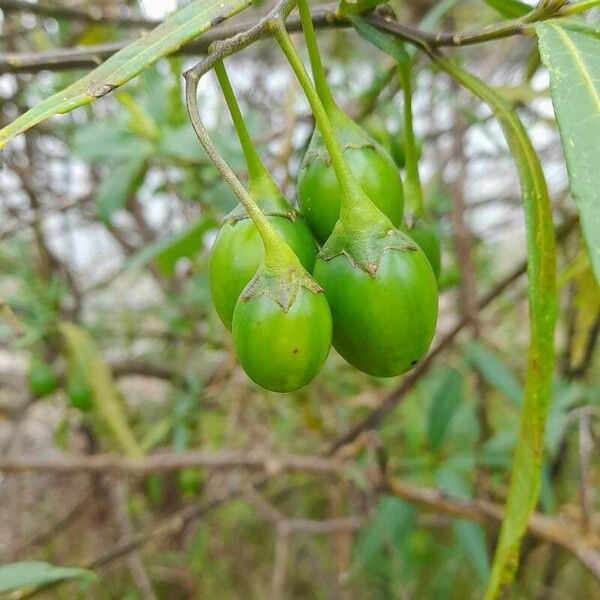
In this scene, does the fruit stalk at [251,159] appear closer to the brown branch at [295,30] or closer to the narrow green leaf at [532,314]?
the brown branch at [295,30]

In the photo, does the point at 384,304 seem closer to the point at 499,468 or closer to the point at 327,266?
the point at 327,266

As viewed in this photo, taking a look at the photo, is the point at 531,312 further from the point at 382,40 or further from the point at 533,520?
the point at 533,520

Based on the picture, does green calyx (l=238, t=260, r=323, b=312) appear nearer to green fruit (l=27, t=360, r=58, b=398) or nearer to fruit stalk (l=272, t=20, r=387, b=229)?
fruit stalk (l=272, t=20, r=387, b=229)

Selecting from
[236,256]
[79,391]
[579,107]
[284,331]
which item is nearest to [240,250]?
[236,256]

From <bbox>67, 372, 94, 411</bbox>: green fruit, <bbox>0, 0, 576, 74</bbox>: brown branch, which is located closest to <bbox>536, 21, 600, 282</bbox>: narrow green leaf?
<bbox>0, 0, 576, 74</bbox>: brown branch

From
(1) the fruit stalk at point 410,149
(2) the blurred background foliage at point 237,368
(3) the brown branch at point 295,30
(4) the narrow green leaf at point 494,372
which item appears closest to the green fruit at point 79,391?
(2) the blurred background foliage at point 237,368
